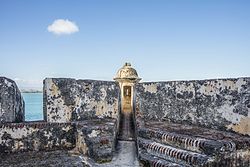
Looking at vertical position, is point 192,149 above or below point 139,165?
above

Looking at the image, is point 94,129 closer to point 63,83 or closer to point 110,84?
point 63,83

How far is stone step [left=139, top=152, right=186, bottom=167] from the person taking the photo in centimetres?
445

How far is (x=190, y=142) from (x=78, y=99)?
Answer: 3.08 metres

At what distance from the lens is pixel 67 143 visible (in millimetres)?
5832

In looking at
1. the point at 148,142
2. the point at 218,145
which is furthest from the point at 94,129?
the point at 218,145

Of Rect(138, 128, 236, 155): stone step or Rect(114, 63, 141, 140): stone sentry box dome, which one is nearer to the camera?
Rect(138, 128, 236, 155): stone step

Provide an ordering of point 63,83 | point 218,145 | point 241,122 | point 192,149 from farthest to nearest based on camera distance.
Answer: point 63,83, point 241,122, point 192,149, point 218,145

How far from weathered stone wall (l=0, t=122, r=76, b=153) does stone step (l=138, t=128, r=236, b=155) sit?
1642 mm

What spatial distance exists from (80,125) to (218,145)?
9.69 feet

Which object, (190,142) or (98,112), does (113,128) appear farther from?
(190,142)

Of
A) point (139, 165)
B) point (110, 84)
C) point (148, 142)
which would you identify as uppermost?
point (110, 84)

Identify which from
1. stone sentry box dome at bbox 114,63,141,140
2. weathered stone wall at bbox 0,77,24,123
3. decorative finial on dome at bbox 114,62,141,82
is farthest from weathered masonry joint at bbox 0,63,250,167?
decorative finial on dome at bbox 114,62,141,82

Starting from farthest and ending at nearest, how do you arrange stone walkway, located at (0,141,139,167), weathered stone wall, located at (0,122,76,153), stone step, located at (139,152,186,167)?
weathered stone wall, located at (0,122,76,153) < stone walkway, located at (0,141,139,167) < stone step, located at (139,152,186,167)

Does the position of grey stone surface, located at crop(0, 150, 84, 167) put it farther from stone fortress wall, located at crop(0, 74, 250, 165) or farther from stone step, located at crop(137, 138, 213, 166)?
stone step, located at crop(137, 138, 213, 166)
